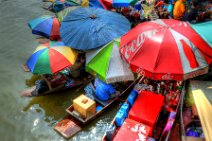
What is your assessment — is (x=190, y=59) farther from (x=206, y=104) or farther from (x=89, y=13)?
(x=89, y=13)

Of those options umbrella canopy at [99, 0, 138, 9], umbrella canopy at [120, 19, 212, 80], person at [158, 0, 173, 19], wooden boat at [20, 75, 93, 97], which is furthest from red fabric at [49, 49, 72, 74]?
person at [158, 0, 173, 19]

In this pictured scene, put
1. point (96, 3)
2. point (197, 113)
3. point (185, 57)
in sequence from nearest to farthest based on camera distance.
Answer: point (185, 57) → point (197, 113) → point (96, 3)

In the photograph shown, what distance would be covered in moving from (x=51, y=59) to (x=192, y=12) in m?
7.10

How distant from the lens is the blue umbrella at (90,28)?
29.3 ft

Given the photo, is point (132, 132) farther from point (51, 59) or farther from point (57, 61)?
point (51, 59)

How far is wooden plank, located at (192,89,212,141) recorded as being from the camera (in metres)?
5.24

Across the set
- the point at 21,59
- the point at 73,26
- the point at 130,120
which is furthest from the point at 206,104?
the point at 21,59

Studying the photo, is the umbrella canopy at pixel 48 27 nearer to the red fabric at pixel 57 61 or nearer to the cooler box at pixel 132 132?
the red fabric at pixel 57 61

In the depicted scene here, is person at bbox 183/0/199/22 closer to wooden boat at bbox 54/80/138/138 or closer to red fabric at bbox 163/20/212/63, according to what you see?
red fabric at bbox 163/20/212/63

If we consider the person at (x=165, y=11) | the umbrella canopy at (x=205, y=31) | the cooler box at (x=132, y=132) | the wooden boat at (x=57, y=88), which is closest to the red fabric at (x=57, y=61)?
the wooden boat at (x=57, y=88)

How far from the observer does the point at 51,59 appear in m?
8.62

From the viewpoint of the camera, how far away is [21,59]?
1226cm

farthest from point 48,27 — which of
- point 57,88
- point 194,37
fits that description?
point 194,37

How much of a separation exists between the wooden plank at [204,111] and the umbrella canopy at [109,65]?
2.52m
